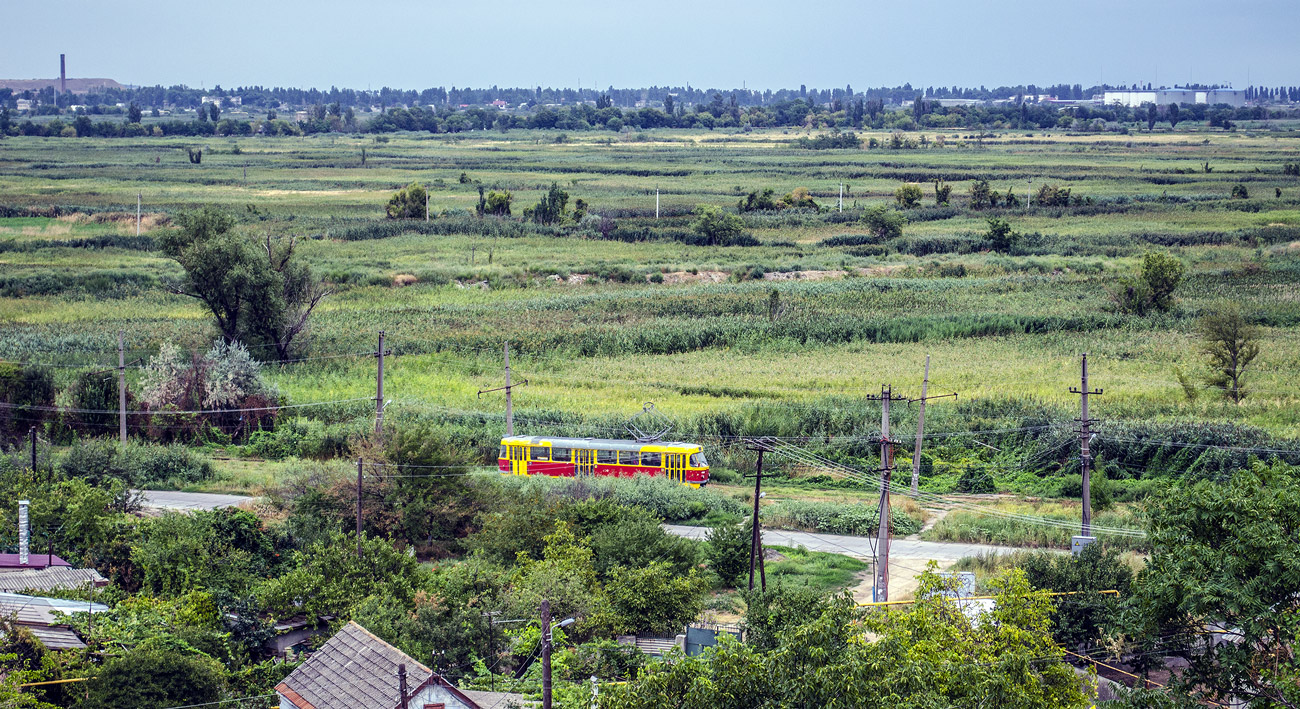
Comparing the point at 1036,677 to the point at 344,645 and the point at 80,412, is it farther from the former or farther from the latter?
the point at 80,412

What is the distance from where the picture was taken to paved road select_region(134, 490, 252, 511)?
3797cm

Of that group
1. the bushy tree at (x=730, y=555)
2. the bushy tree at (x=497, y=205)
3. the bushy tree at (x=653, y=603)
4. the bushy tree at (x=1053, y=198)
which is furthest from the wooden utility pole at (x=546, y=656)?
the bushy tree at (x=1053, y=198)

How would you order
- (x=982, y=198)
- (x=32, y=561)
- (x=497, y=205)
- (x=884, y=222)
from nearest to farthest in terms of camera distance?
1. (x=32, y=561)
2. (x=884, y=222)
3. (x=497, y=205)
4. (x=982, y=198)

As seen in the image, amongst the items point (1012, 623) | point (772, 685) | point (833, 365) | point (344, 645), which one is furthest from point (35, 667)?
point (833, 365)

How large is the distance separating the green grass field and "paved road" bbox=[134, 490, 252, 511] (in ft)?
4.78

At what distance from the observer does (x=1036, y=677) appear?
19266 mm

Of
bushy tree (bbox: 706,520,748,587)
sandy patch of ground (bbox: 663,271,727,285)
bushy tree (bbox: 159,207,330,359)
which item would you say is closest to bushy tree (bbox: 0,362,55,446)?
bushy tree (bbox: 159,207,330,359)

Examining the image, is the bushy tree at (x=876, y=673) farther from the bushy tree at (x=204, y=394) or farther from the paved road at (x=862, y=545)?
the bushy tree at (x=204, y=394)

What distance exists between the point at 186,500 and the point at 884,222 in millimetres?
68847

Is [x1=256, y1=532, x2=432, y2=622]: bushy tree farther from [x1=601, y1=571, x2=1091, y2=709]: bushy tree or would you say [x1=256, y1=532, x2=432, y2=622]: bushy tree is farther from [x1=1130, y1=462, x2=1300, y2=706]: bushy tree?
[x1=1130, y1=462, x2=1300, y2=706]: bushy tree

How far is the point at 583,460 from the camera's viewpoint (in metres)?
40.6

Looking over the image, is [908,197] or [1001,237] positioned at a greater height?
[908,197]

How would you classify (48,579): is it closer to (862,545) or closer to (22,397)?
(862,545)

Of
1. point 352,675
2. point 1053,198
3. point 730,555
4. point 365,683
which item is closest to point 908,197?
point 1053,198
